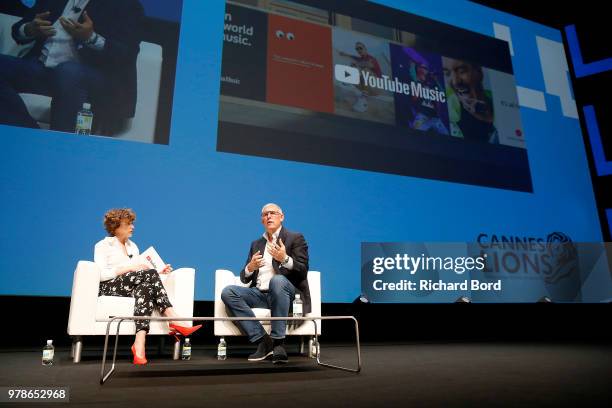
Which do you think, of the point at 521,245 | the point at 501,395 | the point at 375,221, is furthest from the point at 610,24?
the point at 501,395

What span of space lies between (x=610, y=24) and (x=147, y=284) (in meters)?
5.90

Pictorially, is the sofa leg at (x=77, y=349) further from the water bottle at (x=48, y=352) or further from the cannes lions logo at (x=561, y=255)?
the cannes lions logo at (x=561, y=255)

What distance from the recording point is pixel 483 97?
4.71 metres

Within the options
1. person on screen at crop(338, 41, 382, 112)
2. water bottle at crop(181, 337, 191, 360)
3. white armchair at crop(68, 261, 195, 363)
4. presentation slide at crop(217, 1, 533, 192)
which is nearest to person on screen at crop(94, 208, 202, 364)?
white armchair at crop(68, 261, 195, 363)

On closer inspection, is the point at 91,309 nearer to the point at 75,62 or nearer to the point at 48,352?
the point at 48,352

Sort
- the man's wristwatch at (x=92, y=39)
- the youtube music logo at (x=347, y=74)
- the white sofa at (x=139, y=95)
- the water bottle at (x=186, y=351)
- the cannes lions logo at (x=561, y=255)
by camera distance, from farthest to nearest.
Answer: the cannes lions logo at (x=561, y=255), the youtube music logo at (x=347, y=74), the man's wristwatch at (x=92, y=39), the white sofa at (x=139, y=95), the water bottle at (x=186, y=351)

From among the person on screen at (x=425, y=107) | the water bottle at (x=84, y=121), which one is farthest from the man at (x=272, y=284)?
the person on screen at (x=425, y=107)

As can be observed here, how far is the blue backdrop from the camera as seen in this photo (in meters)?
2.97

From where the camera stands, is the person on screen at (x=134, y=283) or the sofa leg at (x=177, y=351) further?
the sofa leg at (x=177, y=351)

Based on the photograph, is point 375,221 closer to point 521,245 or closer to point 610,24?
point 521,245

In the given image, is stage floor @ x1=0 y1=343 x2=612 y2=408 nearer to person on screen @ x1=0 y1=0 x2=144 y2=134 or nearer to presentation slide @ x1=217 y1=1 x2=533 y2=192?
person on screen @ x1=0 y1=0 x2=144 y2=134

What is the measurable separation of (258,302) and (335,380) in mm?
895

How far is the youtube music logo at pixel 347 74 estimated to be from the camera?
13.3 ft

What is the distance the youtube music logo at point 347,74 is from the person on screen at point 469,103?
3.50ft
